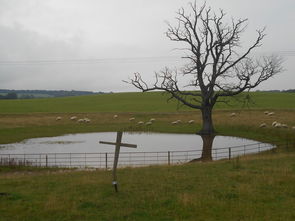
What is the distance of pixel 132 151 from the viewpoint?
26.8 metres

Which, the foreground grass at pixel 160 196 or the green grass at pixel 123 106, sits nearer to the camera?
the foreground grass at pixel 160 196

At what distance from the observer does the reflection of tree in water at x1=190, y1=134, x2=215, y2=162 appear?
78.8ft

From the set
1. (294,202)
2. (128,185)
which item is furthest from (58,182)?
(294,202)

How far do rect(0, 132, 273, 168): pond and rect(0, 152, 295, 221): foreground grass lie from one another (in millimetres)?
6551

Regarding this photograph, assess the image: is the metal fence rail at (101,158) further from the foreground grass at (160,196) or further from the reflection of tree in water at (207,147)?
the foreground grass at (160,196)

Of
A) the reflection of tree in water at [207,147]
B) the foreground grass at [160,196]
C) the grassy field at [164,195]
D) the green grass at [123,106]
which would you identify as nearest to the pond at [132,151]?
the reflection of tree in water at [207,147]

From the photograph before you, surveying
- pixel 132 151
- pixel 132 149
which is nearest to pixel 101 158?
pixel 132 151

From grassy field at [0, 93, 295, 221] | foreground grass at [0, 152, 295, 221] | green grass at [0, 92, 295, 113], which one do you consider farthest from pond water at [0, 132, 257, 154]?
green grass at [0, 92, 295, 113]

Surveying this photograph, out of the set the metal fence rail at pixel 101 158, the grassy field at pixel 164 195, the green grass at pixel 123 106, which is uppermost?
the green grass at pixel 123 106

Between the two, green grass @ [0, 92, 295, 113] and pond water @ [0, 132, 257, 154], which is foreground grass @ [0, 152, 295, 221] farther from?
green grass @ [0, 92, 295, 113]

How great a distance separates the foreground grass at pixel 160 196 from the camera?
9.68 m

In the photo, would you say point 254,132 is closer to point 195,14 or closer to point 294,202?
point 195,14

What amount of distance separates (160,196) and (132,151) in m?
15.4

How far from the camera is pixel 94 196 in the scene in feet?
38.7
